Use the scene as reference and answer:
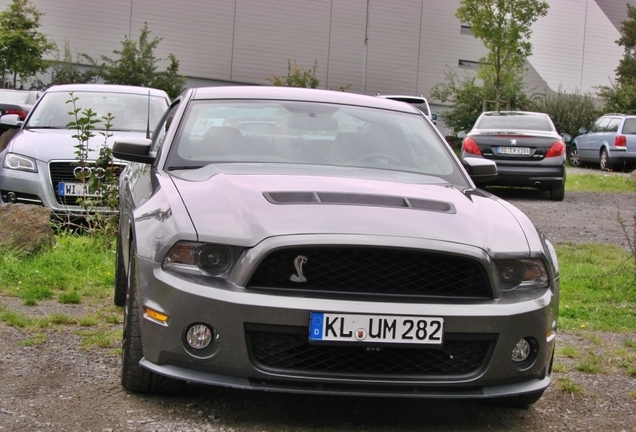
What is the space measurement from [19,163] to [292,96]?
461 centimetres

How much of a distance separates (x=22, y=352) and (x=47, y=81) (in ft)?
135

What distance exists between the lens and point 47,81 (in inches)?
1727

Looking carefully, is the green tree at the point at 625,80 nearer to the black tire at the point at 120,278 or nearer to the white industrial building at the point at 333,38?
the white industrial building at the point at 333,38

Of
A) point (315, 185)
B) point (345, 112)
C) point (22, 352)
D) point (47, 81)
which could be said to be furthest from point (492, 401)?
point (47, 81)

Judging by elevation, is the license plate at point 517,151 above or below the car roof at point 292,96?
below

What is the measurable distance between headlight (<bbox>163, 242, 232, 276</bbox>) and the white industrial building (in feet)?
135

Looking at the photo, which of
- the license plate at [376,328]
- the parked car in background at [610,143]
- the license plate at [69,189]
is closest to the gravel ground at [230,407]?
the license plate at [376,328]

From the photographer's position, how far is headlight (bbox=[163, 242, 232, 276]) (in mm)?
3596


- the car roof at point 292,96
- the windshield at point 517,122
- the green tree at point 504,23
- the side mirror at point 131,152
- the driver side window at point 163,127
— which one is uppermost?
the green tree at point 504,23

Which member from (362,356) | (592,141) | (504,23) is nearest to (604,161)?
(592,141)

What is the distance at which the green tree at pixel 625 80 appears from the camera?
1592 inches

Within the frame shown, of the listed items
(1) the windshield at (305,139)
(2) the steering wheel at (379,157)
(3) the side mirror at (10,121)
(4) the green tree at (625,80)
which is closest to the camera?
(1) the windshield at (305,139)

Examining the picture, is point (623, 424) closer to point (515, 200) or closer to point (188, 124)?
point (188, 124)

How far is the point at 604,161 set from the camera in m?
26.3
